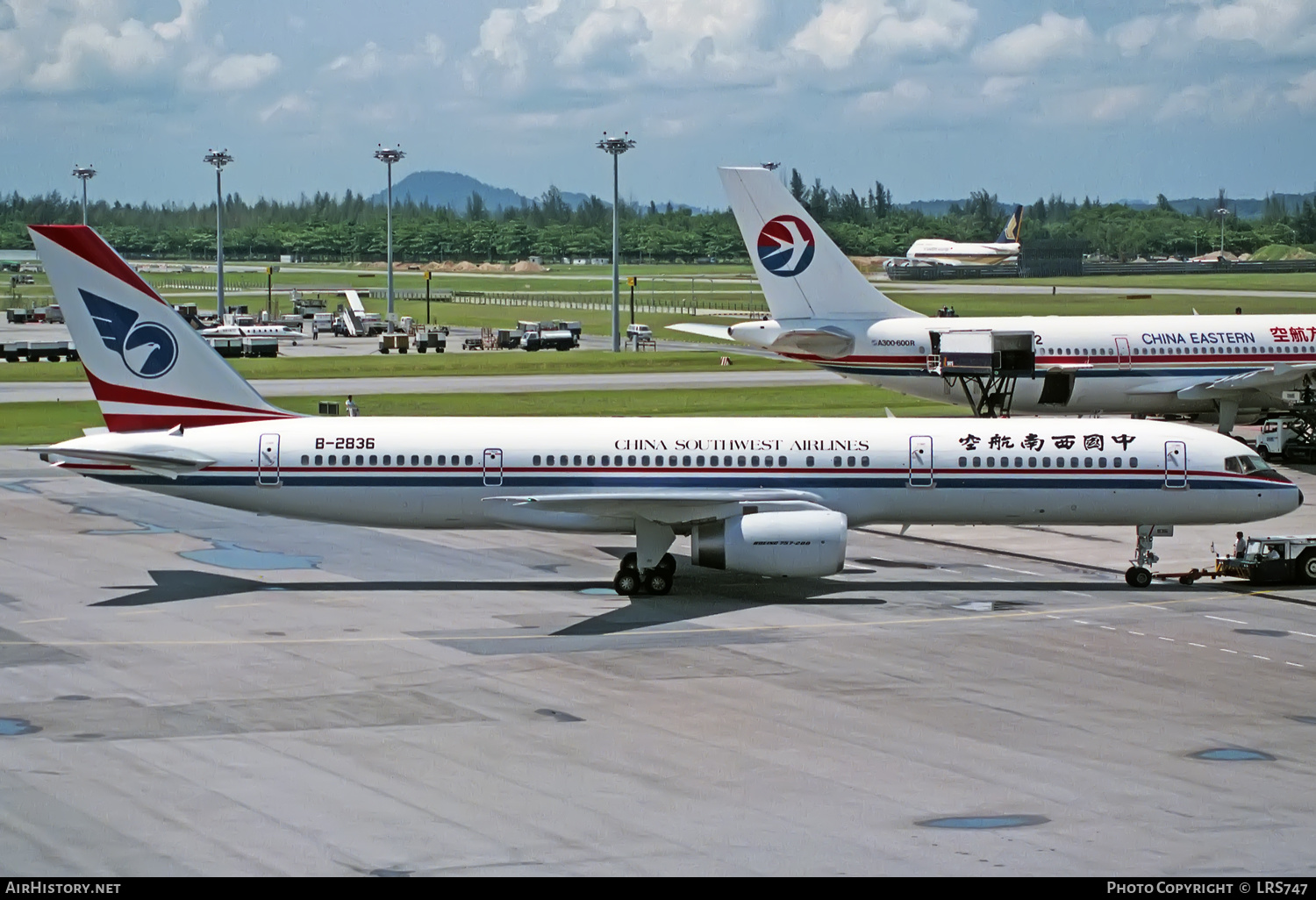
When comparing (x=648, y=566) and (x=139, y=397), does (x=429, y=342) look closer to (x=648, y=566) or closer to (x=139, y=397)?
(x=139, y=397)

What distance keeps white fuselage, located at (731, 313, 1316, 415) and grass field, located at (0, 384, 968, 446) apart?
11.8m

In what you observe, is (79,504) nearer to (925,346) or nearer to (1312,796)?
(925,346)

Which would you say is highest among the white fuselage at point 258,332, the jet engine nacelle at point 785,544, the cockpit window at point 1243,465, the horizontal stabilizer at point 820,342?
the horizontal stabilizer at point 820,342

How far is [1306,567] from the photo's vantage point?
42000 millimetres

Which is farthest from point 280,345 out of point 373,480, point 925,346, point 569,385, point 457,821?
point 457,821

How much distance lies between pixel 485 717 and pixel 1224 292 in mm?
182236

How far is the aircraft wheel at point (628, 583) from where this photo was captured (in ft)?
130

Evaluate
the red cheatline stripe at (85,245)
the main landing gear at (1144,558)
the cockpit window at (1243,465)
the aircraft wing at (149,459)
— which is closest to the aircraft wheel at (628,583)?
the aircraft wing at (149,459)

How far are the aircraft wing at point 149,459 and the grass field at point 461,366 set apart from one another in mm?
63201

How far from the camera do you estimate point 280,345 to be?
14000 centimetres

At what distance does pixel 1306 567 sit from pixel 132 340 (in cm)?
2923

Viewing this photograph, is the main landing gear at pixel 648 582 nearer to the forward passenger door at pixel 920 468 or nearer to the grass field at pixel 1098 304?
the forward passenger door at pixel 920 468

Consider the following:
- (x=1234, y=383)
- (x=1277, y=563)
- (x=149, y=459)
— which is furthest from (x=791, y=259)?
(x=149, y=459)

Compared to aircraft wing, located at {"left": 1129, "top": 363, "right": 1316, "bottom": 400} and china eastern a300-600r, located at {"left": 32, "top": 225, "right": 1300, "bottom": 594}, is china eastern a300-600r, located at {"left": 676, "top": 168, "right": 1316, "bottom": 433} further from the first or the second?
china eastern a300-600r, located at {"left": 32, "top": 225, "right": 1300, "bottom": 594}
